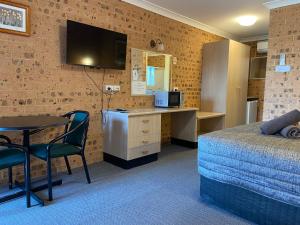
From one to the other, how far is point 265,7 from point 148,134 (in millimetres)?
2936

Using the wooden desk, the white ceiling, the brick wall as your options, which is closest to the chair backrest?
the wooden desk

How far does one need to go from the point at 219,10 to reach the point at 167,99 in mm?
1843

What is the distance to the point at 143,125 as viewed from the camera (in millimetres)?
3258

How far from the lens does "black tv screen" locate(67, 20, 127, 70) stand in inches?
114

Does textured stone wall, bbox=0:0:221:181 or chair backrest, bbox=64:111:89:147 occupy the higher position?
textured stone wall, bbox=0:0:221:181

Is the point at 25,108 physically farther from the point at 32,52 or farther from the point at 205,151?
the point at 205,151

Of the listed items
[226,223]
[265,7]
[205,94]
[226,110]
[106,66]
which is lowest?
[226,223]

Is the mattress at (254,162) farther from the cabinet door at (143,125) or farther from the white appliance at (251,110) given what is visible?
the white appliance at (251,110)

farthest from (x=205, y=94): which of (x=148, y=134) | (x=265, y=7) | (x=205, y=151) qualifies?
(x=205, y=151)

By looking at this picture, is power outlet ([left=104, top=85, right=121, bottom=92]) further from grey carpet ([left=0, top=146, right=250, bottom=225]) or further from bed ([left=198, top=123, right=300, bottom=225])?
bed ([left=198, top=123, right=300, bottom=225])

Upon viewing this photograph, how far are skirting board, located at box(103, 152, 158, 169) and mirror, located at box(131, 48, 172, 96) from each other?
1101 millimetres

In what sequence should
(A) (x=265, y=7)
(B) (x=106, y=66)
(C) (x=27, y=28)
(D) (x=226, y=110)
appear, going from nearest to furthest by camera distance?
1. (C) (x=27, y=28)
2. (B) (x=106, y=66)
3. (A) (x=265, y=7)
4. (D) (x=226, y=110)

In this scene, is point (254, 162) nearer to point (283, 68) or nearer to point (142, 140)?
point (142, 140)

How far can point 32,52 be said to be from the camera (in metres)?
2.70
